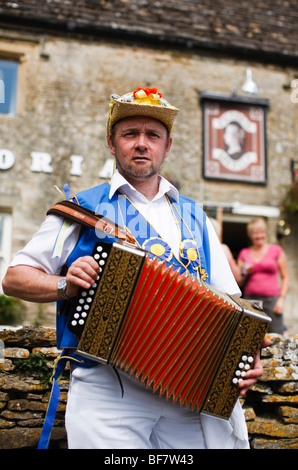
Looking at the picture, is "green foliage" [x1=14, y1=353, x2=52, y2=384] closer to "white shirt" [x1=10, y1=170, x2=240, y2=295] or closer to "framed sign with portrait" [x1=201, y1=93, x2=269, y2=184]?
"white shirt" [x1=10, y1=170, x2=240, y2=295]

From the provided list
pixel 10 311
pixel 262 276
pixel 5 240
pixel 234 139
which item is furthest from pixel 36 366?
pixel 234 139

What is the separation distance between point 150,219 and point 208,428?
0.95 meters

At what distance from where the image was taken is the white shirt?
207cm

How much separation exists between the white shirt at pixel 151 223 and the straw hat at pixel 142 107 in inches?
11.0

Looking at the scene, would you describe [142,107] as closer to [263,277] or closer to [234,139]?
[263,277]

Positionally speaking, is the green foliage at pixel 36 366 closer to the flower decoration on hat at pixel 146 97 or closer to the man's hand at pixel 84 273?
Answer: the man's hand at pixel 84 273

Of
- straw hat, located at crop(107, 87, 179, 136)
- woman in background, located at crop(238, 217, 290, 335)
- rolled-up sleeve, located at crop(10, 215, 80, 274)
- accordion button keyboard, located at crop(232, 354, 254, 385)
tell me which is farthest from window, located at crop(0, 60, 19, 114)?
accordion button keyboard, located at crop(232, 354, 254, 385)

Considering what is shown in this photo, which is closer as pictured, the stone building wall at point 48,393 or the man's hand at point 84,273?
the man's hand at point 84,273

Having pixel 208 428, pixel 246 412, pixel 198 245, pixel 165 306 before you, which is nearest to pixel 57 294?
pixel 165 306

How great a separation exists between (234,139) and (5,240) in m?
4.36

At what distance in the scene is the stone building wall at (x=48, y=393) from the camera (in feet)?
10.7

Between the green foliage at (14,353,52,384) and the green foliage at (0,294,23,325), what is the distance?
12.6ft


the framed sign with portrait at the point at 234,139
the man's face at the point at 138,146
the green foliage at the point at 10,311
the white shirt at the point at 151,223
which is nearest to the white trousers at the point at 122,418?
the white shirt at the point at 151,223
